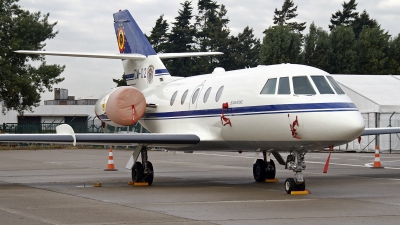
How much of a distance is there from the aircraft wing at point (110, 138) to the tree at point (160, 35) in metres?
65.1

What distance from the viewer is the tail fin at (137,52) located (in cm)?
2119

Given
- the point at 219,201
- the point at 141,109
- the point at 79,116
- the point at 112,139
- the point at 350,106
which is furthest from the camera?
the point at 79,116

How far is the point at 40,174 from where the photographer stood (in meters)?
22.1

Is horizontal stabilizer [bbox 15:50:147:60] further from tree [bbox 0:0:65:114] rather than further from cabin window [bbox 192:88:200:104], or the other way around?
tree [bbox 0:0:65:114]

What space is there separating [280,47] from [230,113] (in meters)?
55.2

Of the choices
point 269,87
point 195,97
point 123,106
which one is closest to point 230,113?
point 269,87

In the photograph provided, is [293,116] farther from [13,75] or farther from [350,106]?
[13,75]

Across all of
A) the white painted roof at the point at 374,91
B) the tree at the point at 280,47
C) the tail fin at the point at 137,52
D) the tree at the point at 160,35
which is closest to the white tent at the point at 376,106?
the white painted roof at the point at 374,91

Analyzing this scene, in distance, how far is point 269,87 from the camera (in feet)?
49.9

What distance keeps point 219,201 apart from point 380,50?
62983mm

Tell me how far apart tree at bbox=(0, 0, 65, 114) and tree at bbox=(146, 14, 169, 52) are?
26.5 meters

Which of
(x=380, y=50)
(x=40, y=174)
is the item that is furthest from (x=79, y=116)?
(x=40, y=174)

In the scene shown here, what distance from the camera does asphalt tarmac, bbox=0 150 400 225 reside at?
1073 cm

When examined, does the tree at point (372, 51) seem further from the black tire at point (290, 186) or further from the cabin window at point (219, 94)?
the black tire at point (290, 186)
